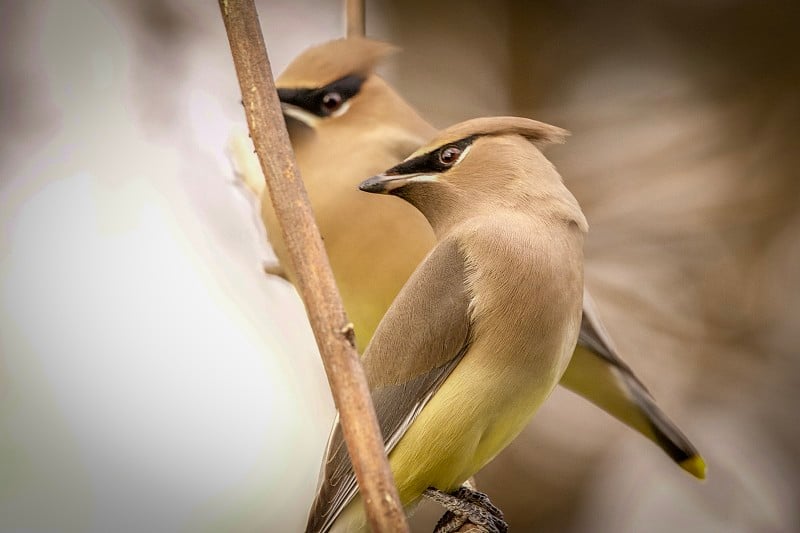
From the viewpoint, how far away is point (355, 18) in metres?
1.59

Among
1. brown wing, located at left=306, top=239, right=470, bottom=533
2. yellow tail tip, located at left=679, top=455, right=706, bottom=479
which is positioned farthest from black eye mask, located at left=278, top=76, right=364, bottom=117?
yellow tail tip, located at left=679, top=455, right=706, bottom=479

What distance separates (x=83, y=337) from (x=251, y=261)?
0.34m

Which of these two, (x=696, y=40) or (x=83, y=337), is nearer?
(x=83, y=337)

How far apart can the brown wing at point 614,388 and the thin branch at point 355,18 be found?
612mm

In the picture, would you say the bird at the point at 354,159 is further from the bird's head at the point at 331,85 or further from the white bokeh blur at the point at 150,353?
the white bokeh blur at the point at 150,353

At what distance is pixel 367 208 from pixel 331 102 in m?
0.19

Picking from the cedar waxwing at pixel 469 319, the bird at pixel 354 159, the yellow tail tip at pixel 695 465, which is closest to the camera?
the cedar waxwing at pixel 469 319

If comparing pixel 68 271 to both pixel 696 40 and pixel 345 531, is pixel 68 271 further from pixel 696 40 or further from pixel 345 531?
pixel 696 40

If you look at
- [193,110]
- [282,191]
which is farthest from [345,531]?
[193,110]

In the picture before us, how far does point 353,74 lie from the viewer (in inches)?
57.4

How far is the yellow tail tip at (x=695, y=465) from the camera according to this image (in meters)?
1.50

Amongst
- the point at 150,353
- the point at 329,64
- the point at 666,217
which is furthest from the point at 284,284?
the point at 666,217

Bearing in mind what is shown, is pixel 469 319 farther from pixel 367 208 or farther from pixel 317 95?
pixel 317 95

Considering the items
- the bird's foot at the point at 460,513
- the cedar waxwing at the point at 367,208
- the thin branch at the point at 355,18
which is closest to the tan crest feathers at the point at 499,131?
the cedar waxwing at the point at 367,208
